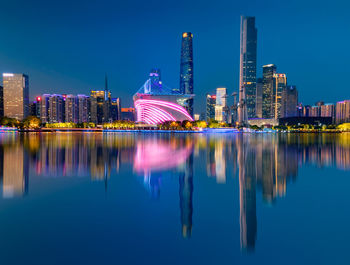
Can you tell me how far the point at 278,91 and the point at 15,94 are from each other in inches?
6877

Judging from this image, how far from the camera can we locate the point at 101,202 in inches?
323

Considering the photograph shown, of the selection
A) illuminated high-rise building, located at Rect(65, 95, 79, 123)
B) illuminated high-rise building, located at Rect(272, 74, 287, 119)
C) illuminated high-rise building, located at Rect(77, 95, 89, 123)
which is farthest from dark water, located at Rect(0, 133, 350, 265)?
illuminated high-rise building, located at Rect(272, 74, 287, 119)

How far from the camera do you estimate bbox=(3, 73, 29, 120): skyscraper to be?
138500 millimetres

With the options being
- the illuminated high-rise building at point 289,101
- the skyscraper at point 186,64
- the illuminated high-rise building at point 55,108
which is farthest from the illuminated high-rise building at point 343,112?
the illuminated high-rise building at point 55,108

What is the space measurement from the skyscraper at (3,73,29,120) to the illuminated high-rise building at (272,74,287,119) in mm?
167146

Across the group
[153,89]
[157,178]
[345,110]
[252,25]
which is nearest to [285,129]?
[345,110]

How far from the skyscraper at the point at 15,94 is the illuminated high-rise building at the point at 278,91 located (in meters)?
167

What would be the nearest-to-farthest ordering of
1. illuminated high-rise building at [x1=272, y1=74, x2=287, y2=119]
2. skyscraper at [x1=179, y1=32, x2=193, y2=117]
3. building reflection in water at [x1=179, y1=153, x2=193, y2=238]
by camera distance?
building reflection in water at [x1=179, y1=153, x2=193, y2=238]
skyscraper at [x1=179, y1=32, x2=193, y2=117]
illuminated high-rise building at [x1=272, y1=74, x2=287, y2=119]

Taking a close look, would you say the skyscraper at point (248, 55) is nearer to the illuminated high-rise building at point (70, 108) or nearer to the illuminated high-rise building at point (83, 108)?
the illuminated high-rise building at point (83, 108)

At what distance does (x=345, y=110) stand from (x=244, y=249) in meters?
191

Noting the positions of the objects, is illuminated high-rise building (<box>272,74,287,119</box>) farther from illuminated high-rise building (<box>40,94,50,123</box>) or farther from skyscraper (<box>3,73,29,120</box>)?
skyscraper (<box>3,73,29,120</box>)

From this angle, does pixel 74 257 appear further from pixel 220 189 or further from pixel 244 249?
pixel 220 189

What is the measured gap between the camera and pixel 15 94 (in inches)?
5477

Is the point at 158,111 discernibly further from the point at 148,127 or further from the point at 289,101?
the point at 289,101
